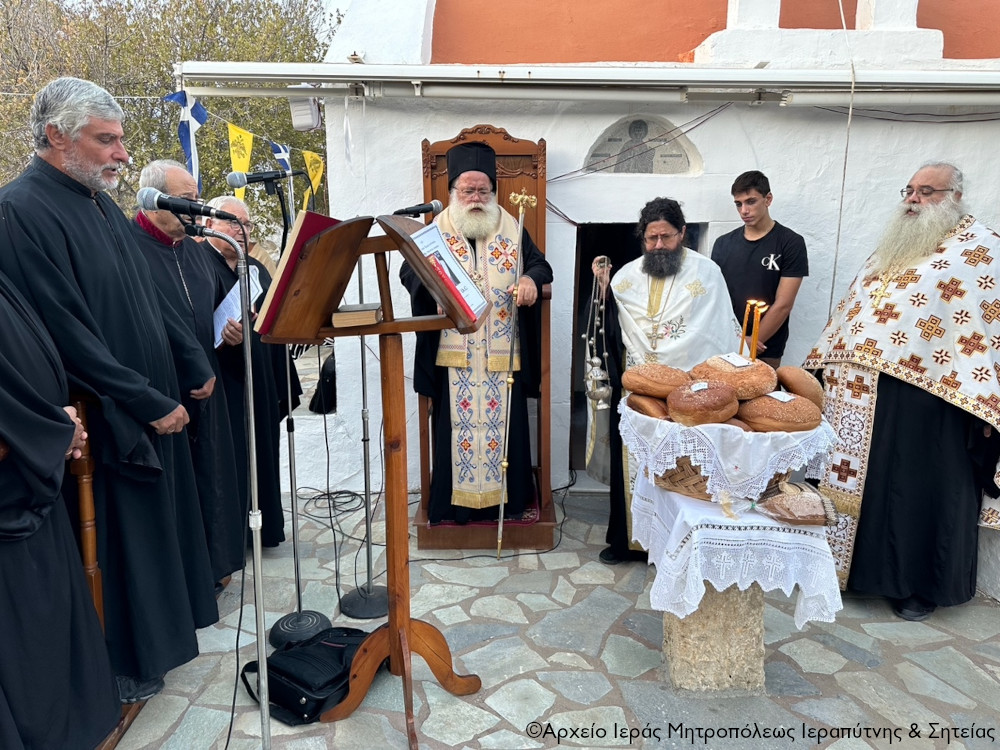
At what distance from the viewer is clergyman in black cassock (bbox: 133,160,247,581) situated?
347 centimetres

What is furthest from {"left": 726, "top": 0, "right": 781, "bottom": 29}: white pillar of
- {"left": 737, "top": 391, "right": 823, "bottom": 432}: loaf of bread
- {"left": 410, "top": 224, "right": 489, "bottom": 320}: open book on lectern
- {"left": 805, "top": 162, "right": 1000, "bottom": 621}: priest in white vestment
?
{"left": 410, "top": 224, "right": 489, "bottom": 320}: open book on lectern

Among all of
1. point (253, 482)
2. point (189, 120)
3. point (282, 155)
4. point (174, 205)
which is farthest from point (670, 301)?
point (282, 155)

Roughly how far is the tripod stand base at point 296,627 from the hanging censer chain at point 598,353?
6.22ft

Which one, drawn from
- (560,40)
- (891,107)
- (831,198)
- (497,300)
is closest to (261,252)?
(497,300)

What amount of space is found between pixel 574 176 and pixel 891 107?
2265 millimetres

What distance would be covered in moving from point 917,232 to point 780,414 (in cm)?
177

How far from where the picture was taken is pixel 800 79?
4.63 m

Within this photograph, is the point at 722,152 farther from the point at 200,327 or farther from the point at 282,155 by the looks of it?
the point at 200,327

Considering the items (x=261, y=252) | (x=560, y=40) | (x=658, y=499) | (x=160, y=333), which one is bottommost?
(x=658, y=499)

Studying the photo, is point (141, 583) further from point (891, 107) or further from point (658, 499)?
point (891, 107)

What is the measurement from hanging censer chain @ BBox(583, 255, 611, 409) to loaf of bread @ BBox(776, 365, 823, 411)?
1.22m

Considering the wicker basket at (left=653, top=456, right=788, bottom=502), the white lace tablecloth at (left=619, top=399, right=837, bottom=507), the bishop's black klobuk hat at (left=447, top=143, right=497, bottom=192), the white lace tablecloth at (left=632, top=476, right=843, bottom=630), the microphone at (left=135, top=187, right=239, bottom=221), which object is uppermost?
the bishop's black klobuk hat at (left=447, top=143, right=497, bottom=192)

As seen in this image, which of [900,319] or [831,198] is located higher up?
[831,198]

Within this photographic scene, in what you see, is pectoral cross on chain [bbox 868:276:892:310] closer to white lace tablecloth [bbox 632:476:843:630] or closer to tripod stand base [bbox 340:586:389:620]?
white lace tablecloth [bbox 632:476:843:630]
